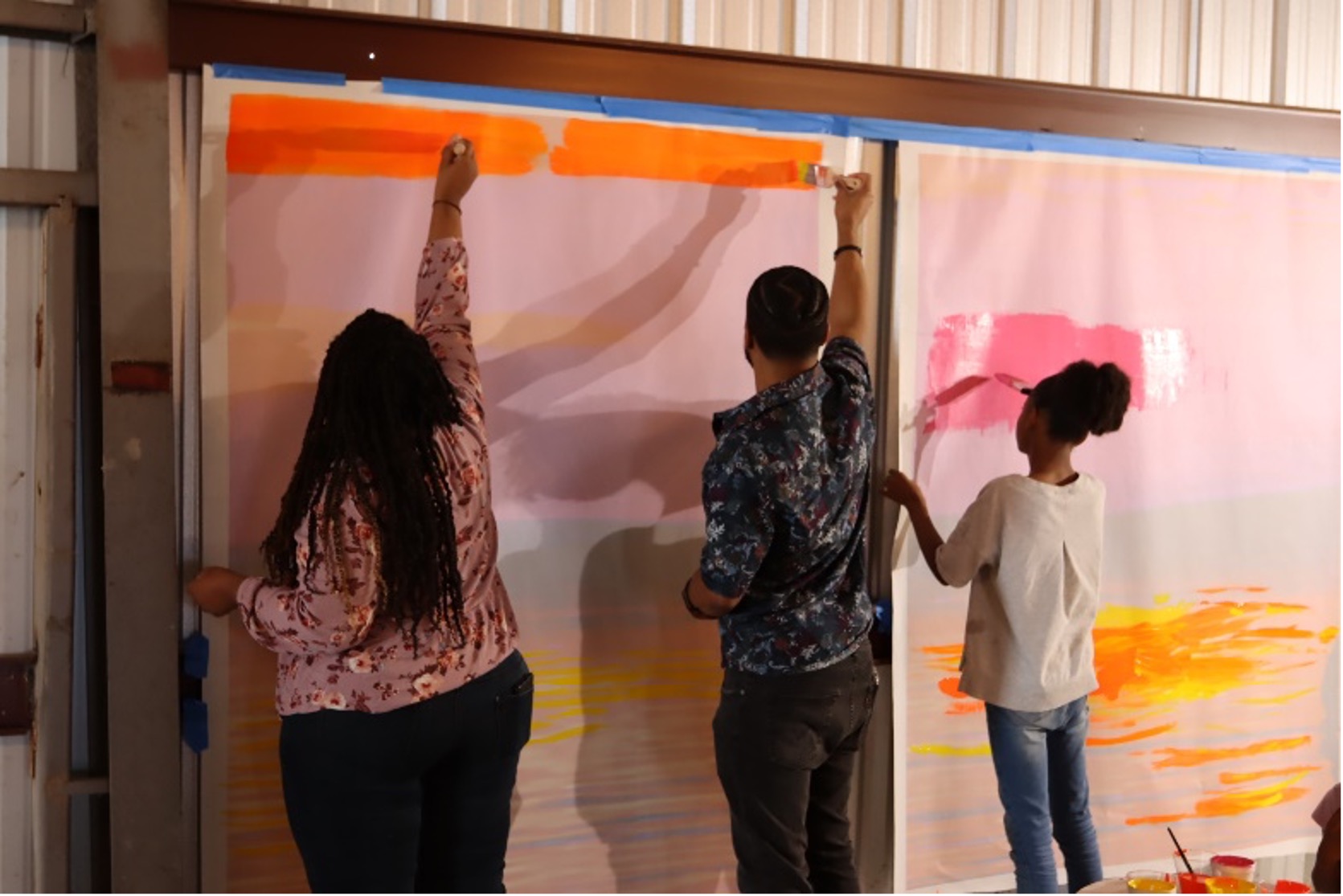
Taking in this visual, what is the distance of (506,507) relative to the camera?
234 cm

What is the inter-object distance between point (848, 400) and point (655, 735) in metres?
0.80

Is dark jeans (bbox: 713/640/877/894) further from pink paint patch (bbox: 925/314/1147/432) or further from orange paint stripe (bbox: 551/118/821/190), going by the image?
orange paint stripe (bbox: 551/118/821/190)

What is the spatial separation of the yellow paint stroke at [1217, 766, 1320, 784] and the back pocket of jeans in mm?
1667

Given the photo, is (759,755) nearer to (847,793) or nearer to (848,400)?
(847,793)

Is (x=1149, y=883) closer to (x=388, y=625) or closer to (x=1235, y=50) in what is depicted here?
(x=388, y=625)

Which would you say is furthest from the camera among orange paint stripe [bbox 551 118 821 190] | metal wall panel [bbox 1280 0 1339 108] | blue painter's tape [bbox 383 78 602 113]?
metal wall panel [bbox 1280 0 1339 108]

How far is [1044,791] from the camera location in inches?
96.3

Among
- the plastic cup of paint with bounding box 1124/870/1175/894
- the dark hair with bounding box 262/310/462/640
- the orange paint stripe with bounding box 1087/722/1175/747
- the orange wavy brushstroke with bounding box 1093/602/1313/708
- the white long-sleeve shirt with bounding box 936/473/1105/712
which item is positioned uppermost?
the dark hair with bounding box 262/310/462/640

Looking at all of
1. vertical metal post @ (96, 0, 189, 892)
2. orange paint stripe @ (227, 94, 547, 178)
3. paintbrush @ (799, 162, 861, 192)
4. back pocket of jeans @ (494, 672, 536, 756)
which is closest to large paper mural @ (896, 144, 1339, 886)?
paintbrush @ (799, 162, 861, 192)

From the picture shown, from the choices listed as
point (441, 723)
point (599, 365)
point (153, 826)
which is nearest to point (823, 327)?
point (599, 365)

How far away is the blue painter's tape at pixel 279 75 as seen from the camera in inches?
84.4

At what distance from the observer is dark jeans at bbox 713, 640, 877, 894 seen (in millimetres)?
2045


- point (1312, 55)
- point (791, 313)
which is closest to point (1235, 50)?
point (1312, 55)

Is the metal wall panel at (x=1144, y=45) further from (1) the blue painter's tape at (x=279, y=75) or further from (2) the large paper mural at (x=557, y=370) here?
(1) the blue painter's tape at (x=279, y=75)
